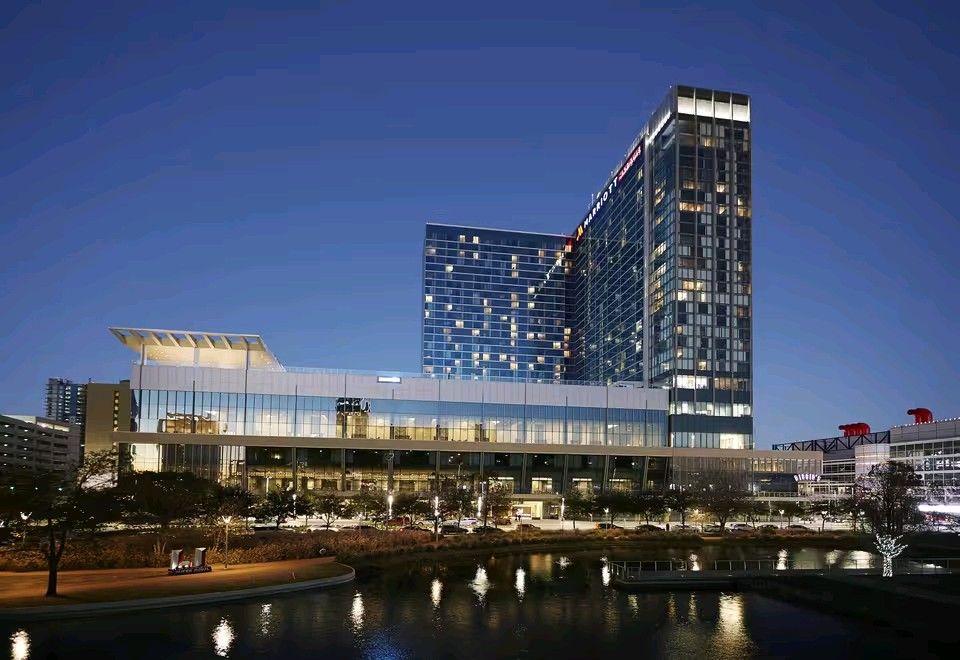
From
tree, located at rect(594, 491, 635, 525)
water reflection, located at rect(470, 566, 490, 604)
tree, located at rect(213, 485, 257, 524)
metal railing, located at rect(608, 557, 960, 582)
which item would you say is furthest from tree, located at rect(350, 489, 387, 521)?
metal railing, located at rect(608, 557, 960, 582)

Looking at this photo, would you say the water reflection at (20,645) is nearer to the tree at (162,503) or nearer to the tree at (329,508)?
the tree at (162,503)

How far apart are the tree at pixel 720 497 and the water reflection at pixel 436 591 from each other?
45949 mm

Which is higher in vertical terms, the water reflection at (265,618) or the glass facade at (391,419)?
the glass facade at (391,419)

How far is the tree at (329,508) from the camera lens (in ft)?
275

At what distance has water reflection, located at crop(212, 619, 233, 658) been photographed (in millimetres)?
28766

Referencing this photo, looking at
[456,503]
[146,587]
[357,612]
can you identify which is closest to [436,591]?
[357,612]

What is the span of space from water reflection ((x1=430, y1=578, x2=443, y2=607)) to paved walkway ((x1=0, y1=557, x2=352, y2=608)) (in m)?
5.09

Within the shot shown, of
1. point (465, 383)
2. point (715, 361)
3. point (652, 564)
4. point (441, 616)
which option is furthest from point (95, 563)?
point (715, 361)

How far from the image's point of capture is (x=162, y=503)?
2264 inches

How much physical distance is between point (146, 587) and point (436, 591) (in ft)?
46.8

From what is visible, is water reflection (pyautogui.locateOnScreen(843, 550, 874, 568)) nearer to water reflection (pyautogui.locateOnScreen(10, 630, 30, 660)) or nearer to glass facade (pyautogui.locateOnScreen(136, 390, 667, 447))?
water reflection (pyautogui.locateOnScreen(10, 630, 30, 660))

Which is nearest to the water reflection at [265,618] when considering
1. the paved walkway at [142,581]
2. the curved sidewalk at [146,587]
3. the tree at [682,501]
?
the curved sidewalk at [146,587]

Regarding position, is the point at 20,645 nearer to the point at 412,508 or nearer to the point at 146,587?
the point at 146,587

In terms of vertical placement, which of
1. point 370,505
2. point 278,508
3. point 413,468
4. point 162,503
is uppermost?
point 162,503
